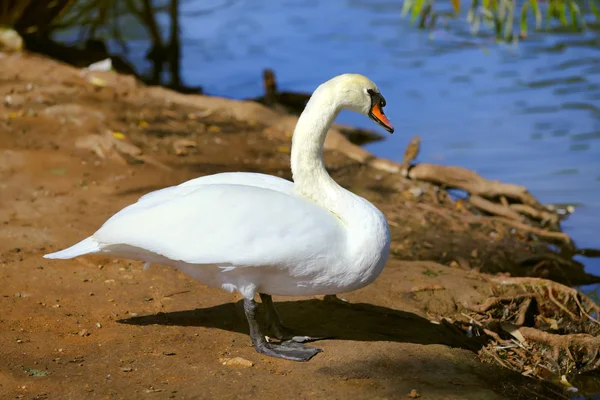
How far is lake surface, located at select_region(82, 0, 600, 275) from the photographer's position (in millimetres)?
9188

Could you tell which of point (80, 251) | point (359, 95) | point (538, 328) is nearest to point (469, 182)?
point (538, 328)

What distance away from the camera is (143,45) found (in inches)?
587

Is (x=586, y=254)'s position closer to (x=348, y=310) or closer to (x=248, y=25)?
(x=348, y=310)

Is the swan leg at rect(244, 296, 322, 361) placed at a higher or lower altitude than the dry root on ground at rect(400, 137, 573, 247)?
higher

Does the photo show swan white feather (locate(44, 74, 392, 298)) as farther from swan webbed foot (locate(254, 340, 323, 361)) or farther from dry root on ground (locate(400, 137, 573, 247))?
dry root on ground (locate(400, 137, 573, 247))

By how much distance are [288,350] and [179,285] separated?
112 centimetres

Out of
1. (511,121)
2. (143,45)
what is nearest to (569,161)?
(511,121)

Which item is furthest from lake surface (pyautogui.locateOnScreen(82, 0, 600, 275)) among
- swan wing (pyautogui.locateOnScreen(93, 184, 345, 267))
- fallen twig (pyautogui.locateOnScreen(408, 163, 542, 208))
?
swan wing (pyautogui.locateOnScreen(93, 184, 345, 267))

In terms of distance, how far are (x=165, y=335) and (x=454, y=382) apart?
4.77 feet

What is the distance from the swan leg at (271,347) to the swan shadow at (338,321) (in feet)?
0.95

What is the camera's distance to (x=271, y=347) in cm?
433

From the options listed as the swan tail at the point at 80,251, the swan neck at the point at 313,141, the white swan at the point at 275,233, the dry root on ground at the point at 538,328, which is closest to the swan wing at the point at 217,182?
the white swan at the point at 275,233

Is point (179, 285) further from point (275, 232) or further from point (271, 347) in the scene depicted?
point (275, 232)

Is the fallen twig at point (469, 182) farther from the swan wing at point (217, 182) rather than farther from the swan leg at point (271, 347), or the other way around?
the swan leg at point (271, 347)
